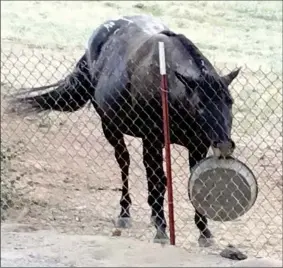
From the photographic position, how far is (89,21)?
579 inches

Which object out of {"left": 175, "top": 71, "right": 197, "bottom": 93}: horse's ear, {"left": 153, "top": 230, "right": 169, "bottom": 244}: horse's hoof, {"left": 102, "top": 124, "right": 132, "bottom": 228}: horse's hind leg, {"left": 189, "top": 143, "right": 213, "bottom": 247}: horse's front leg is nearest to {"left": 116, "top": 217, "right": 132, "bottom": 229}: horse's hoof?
{"left": 102, "top": 124, "right": 132, "bottom": 228}: horse's hind leg

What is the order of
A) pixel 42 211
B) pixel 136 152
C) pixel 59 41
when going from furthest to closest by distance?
pixel 59 41 < pixel 136 152 < pixel 42 211

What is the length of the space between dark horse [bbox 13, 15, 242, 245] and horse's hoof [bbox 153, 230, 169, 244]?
0.03ft

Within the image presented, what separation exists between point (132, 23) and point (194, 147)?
160 cm

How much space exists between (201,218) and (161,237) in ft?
1.16

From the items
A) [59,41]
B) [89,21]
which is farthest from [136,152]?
[89,21]

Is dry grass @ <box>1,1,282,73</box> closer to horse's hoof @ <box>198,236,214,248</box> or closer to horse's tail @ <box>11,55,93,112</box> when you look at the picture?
horse's tail @ <box>11,55,93,112</box>

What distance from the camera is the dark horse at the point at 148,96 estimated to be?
5.70 metres

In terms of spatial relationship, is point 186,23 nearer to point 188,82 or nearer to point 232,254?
point 188,82

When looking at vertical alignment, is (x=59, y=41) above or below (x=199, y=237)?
below

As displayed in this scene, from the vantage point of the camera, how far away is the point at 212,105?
18.5 ft

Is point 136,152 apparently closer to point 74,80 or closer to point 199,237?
point 74,80

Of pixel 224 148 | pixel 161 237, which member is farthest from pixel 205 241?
pixel 224 148

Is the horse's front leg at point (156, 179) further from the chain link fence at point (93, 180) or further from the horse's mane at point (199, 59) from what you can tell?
the horse's mane at point (199, 59)
